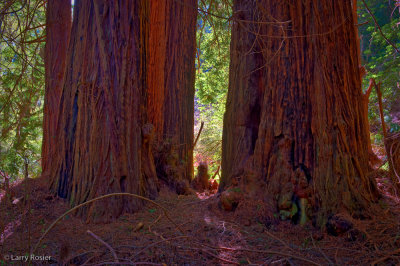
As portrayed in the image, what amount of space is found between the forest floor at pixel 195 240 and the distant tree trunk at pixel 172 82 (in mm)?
1769

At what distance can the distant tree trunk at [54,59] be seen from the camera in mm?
6551

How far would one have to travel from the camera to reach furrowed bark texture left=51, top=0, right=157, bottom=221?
338cm

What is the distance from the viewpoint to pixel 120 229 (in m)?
2.94

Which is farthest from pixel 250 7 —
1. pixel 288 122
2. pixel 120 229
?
pixel 120 229

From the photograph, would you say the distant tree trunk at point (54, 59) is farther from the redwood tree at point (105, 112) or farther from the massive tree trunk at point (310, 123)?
the massive tree trunk at point (310, 123)

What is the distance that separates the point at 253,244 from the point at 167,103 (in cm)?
317

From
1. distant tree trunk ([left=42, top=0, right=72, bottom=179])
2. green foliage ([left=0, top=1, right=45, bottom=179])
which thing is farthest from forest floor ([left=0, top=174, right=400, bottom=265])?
distant tree trunk ([left=42, top=0, right=72, bottom=179])

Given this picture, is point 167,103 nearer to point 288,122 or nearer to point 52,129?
point 288,122

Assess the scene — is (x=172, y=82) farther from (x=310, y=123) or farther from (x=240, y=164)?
(x=310, y=123)

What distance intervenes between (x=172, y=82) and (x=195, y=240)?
131 inches

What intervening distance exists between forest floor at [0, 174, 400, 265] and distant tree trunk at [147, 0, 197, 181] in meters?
1.77

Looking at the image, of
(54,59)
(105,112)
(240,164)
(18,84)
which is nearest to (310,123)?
(240,164)

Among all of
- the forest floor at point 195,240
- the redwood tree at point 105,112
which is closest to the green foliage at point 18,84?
the redwood tree at point 105,112

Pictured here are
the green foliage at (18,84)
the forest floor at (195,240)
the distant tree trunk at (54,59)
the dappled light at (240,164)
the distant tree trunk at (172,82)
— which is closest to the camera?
the forest floor at (195,240)
